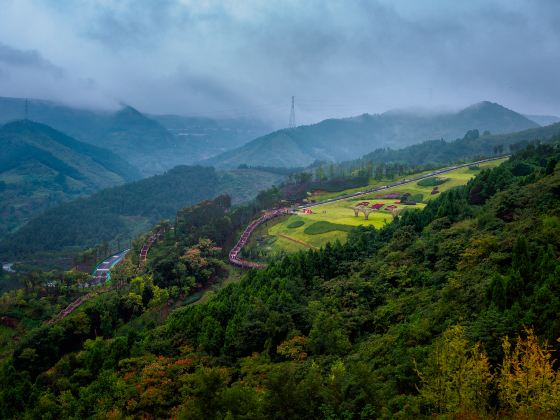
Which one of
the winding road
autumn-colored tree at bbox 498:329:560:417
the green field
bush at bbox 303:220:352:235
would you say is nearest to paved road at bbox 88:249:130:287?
the winding road

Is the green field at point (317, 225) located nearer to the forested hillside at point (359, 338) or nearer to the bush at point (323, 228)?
the bush at point (323, 228)

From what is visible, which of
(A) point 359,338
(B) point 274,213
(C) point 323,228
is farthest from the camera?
(B) point 274,213

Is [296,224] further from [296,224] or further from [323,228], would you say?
[323,228]

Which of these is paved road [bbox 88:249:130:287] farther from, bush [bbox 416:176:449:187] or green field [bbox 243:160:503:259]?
bush [bbox 416:176:449:187]

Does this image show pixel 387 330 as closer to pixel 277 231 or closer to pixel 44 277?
pixel 277 231

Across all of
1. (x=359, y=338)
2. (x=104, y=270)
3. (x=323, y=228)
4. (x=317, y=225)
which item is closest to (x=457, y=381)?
(x=359, y=338)
